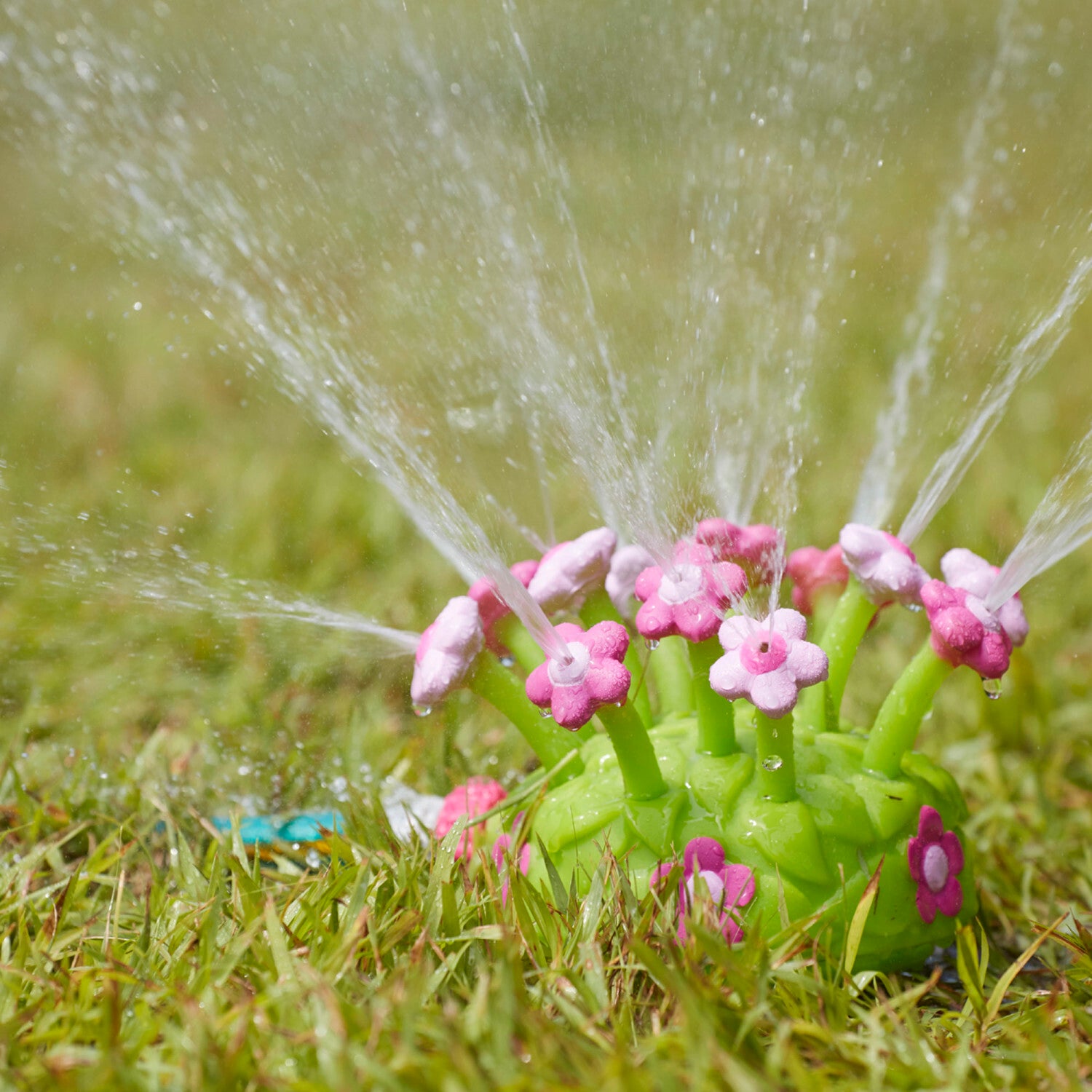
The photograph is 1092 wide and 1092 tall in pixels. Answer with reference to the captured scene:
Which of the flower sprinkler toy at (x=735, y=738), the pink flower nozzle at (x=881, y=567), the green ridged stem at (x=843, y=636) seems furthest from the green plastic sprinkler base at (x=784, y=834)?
the pink flower nozzle at (x=881, y=567)

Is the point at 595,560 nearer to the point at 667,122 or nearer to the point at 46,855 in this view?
the point at 46,855

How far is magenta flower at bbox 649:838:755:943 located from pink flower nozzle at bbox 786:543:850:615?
17.2 inches

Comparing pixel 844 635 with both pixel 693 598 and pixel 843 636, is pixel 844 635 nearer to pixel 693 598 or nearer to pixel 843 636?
pixel 843 636

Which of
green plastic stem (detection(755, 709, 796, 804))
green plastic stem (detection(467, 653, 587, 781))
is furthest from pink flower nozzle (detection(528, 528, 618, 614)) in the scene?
green plastic stem (detection(755, 709, 796, 804))

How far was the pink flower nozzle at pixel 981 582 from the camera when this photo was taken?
149 cm

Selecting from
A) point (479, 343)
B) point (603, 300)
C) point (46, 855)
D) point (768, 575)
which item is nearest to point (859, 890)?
point (768, 575)

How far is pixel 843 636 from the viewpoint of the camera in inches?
61.3

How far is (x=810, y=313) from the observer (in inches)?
133

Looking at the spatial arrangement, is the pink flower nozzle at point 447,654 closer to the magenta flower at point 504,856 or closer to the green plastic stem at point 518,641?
the green plastic stem at point 518,641

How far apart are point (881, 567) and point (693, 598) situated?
0.89ft

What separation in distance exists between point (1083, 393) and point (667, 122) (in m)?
1.41

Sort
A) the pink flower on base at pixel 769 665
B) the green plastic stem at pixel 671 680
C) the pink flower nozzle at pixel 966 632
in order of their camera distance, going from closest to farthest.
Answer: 1. the pink flower on base at pixel 769 665
2. the pink flower nozzle at pixel 966 632
3. the green plastic stem at pixel 671 680

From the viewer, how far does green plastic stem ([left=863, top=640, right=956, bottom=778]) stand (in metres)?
1.45

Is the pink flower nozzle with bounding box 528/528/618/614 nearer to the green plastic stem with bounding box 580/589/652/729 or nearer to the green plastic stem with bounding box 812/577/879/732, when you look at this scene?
the green plastic stem with bounding box 580/589/652/729
